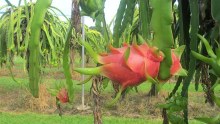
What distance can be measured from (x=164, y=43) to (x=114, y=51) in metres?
0.06

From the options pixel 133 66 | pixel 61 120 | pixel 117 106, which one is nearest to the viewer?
pixel 133 66

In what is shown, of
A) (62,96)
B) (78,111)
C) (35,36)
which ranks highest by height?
(35,36)

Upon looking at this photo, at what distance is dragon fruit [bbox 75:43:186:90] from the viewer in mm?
444

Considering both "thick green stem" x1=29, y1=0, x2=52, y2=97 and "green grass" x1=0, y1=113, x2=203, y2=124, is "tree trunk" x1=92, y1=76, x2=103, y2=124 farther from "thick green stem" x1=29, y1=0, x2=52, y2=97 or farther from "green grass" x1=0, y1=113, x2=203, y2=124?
"green grass" x1=0, y1=113, x2=203, y2=124

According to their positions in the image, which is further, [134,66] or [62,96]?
[62,96]

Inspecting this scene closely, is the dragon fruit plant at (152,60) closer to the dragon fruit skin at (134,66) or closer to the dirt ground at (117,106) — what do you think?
the dragon fruit skin at (134,66)

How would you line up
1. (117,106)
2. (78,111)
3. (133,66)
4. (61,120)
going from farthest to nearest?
(117,106) → (78,111) → (61,120) → (133,66)

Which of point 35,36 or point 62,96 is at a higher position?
point 35,36

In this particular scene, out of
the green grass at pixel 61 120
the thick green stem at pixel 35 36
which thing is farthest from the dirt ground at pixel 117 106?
the thick green stem at pixel 35 36

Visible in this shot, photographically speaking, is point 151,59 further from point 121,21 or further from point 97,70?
point 121,21

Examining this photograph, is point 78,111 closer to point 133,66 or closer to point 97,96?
point 97,96

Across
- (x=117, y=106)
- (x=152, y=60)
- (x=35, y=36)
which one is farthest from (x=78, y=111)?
(x=152, y=60)

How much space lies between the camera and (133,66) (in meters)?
0.44

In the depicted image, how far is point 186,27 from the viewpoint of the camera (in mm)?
855
